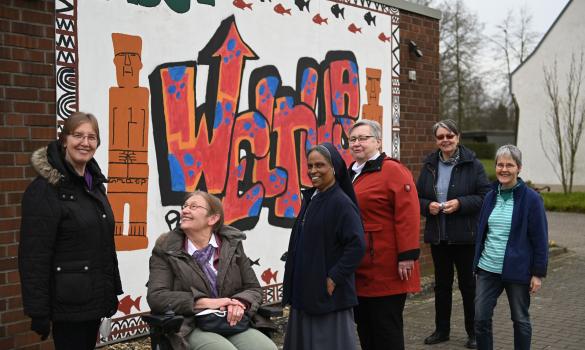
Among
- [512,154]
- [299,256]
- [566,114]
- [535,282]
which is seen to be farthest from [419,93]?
[566,114]

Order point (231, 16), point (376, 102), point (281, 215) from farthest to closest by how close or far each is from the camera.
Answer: point (376, 102) < point (281, 215) < point (231, 16)

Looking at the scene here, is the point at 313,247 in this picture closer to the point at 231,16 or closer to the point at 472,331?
the point at 472,331

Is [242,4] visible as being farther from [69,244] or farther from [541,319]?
[541,319]

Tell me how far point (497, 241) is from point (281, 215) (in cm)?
259

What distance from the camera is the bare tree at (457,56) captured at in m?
32.5

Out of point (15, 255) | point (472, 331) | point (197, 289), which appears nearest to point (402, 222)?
point (197, 289)

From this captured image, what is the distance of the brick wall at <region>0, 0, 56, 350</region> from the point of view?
459 centimetres

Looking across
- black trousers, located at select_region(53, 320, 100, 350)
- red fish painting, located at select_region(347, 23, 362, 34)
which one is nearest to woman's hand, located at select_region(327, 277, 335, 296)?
black trousers, located at select_region(53, 320, 100, 350)

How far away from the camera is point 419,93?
850 cm

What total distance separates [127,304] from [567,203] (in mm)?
16028

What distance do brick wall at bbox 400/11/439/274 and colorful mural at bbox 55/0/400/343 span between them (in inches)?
22.8

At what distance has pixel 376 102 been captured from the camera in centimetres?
785

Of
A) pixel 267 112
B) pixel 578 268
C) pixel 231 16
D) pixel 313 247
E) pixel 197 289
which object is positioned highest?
pixel 231 16

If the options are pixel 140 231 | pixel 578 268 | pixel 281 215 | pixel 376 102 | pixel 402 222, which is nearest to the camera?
pixel 402 222
